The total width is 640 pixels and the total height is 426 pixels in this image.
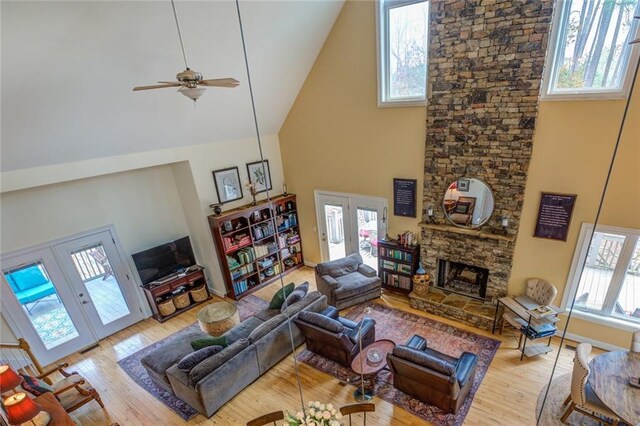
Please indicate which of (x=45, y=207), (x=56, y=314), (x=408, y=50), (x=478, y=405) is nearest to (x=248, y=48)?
(x=408, y=50)

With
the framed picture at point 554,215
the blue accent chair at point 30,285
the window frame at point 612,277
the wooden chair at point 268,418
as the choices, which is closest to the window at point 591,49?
the framed picture at point 554,215

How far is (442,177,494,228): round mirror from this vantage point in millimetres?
5543

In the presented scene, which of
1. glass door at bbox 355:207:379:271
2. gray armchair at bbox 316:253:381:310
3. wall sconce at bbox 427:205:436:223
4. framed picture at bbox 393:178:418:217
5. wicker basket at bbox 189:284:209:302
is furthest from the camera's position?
wicker basket at bbox 189:284:209:302

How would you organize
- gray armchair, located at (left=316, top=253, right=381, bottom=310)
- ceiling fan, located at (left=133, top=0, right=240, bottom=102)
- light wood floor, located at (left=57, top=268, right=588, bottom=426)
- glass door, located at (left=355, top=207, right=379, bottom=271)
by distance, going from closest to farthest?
ceiling fan, located at (left=133, top=0, right=240, bottom=102) → light wood floor, located at (left=57, top=268, right=588, bottom=426) → gray armchair, located at (left=316, top=253, right=381, bottom=310) → glass door, located at (left=355, top=207, right=379, bottom=271)

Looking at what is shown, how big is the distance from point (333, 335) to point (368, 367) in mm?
643

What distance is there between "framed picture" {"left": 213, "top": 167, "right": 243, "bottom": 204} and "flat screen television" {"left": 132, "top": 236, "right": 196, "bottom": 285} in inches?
49.0

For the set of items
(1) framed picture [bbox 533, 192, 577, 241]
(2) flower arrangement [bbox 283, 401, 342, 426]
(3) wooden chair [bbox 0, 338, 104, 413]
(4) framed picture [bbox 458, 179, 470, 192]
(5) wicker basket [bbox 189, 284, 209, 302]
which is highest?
(4) framed picture [bbox 458, 179, 470, 192]

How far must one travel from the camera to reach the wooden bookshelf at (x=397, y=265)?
21.5 ft

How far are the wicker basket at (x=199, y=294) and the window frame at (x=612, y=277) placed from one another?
685cm

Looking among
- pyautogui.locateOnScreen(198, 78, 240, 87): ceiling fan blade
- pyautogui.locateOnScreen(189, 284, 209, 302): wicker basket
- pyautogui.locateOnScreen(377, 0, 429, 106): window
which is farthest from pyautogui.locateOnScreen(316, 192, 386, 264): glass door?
pyautogui.locateOnScreen(198, 78, 240, 87): ceiling fan blade

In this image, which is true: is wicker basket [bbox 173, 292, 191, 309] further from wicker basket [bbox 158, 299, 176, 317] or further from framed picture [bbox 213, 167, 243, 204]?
framed picture [bbox 213, 167, 243, 204]

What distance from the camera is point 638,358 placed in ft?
12.8

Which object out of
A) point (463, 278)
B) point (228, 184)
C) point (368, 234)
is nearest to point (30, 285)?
point (228, 184)

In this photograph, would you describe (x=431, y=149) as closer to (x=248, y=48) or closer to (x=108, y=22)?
(x=248, y=48)
